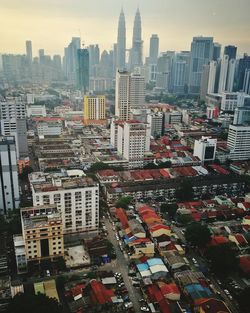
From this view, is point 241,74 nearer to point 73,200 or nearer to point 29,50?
point 29,50

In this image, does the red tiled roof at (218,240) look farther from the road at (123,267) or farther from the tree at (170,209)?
the road at (123,267)

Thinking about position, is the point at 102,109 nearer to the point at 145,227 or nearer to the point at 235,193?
the point at 235,193

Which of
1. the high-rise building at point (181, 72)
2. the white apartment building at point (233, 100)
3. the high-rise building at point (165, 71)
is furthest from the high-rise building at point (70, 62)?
the white apartment building at point (233, 100)

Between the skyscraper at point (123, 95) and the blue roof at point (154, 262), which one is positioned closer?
the blue roof at point (154, 262)

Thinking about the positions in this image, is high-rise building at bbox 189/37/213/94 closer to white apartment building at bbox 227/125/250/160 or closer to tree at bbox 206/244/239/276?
white apartment building at bbox 227/125/250/160

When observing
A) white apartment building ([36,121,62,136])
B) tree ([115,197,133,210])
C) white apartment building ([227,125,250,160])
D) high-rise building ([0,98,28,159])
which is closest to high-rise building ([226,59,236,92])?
white apartment building ([227,125,250,160])

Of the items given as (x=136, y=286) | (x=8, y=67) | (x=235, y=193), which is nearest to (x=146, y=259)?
(x=136, y=286)
